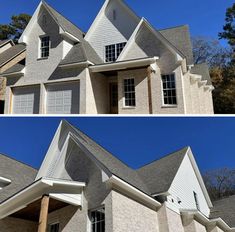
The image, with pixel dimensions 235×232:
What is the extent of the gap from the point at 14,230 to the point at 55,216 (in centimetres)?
259

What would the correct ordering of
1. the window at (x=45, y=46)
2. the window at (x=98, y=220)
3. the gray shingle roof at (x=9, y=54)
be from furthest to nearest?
1. the gray shingle roof at (x=9, y=54)
2. the window at (x=45, y=46)
3. the window at (x=98, y=220)

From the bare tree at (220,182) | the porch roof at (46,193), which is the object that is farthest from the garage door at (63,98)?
the bare tree at (220,182)

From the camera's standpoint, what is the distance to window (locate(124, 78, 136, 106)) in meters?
21.8

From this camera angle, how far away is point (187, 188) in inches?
741

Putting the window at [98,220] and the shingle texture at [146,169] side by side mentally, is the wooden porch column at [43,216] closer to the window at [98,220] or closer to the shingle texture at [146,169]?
the window at [98,220]

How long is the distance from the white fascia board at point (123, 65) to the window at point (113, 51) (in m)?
2.50

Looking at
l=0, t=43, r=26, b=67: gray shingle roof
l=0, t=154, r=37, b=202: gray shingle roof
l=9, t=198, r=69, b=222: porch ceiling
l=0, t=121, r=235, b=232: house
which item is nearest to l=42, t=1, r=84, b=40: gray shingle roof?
l=0, t=43, r=26, b=67: gray shingle roof

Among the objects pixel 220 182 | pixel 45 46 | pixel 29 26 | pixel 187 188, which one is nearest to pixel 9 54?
pixel 29 26

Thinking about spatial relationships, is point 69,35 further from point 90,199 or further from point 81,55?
point 90,199

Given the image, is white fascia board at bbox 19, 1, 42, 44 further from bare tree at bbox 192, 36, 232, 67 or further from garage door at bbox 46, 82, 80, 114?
bare tree at bbox 192, 36, 232, 67

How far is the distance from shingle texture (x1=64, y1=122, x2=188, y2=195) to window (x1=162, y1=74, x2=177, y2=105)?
3.33 metres

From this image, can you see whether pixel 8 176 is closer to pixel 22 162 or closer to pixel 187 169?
pixel 22 162

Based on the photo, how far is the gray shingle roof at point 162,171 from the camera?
51.9ft

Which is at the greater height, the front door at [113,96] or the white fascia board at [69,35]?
the white fascia board at [69,35]
